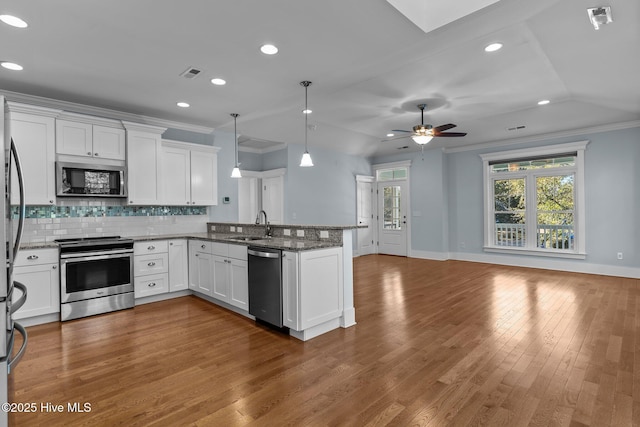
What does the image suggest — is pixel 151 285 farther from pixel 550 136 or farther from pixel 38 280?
pixel 550 136

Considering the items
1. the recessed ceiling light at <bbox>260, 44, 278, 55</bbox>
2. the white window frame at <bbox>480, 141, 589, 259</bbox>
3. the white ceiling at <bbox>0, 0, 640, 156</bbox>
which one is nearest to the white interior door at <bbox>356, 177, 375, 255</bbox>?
the white window frame at <bbox>480, 141, 589, 259</bbox>

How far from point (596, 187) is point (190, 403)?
7413mm

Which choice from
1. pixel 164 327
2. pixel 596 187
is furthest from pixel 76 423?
pixel 596 187

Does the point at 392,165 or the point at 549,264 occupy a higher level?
the point at 392,165

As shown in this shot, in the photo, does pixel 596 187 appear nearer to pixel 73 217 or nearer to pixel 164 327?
pixel 164 327

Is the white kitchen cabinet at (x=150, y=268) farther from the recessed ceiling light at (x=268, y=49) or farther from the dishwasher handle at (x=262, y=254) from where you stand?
the recessed ceiling light at (x=268, y=49)

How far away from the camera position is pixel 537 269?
263 inches

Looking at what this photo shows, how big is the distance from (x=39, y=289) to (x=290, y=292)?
287 centimetres

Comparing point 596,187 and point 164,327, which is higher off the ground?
point 596,187

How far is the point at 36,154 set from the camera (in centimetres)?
389

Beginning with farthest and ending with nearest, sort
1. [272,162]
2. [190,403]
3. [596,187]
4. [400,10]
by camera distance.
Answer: [272,162] → [596,187] → [400,10] → [190,403]

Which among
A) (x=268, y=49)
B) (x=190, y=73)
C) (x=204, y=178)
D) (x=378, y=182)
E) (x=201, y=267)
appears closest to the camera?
(x=268, y=49)

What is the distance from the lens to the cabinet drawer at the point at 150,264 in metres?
4.38

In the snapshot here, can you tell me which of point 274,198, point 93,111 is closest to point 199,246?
point 93,111
